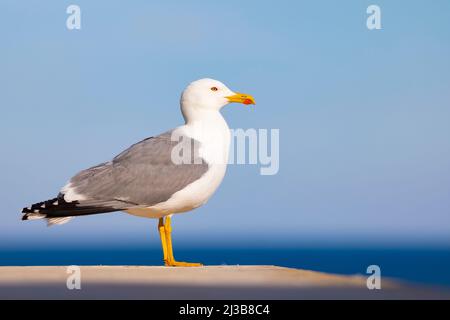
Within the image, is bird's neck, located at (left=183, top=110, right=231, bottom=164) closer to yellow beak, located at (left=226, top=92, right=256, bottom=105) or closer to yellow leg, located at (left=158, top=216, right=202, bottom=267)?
yellow beak, located at (left=226, top=92, right=256, bottom=105)

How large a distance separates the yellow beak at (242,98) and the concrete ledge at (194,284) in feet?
7.62

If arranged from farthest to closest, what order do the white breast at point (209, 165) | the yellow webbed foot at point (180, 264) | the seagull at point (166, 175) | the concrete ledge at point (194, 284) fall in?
1. the yellow webbed foot at point (180, 264)
2. the white breast at point (209, 165)
3. the seagull at point (166, 175)
4. the concrete ledge at point (194, 284)

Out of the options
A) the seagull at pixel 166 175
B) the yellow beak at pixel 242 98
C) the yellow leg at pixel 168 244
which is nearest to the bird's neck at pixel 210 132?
the seagull at pixel 166 175

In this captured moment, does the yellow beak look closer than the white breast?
No

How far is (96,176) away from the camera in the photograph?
932 centimetres

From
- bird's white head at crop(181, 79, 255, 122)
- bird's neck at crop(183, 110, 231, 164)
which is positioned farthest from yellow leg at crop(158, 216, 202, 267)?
bird's white head at crop(181, 79, 255, 122)

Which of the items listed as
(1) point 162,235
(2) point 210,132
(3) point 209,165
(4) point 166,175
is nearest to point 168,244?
(1) point 162,235

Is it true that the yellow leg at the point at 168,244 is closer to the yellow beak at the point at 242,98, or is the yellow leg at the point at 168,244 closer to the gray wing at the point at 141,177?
the gray wing at the point at 141,177

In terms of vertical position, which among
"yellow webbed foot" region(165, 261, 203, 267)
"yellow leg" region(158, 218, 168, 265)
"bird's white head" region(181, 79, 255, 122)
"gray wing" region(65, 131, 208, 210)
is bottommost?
"yellow webbed foot" region(165, 261, 203, 267)

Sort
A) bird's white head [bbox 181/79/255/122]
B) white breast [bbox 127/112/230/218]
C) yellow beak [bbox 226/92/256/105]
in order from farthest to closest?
yellow beak [bbox 226/92/256/105] < bird's white head [bbox 181/79/255/122] < white breast [bbox 127/112/230/218]

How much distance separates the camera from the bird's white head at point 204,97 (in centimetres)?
965

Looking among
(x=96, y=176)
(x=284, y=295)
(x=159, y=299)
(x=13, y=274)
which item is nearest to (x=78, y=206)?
(x=96, y=176)

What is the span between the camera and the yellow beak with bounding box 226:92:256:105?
9781 millimetres

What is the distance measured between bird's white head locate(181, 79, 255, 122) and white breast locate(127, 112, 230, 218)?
0.14m
